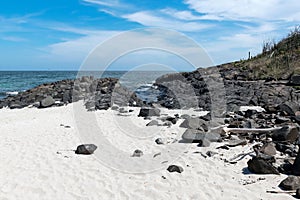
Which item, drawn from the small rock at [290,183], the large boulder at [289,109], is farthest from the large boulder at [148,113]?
the small rock at [290,183]

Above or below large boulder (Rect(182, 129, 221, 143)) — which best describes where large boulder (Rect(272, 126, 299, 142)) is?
above

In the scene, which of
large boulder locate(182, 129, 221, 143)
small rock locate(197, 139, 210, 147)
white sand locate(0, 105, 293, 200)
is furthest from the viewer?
large boulder locate(182, 129, 221, 143)

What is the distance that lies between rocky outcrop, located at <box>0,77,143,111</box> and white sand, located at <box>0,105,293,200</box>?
22.1 feet

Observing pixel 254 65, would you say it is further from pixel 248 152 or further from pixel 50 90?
pixel 248 152

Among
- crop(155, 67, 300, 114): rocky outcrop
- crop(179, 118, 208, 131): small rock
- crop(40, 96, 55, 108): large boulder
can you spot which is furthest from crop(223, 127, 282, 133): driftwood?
crop(40, 96, 55, 108): large boulder

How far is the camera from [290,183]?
18.6 feet

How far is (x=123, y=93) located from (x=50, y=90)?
6.90 metres

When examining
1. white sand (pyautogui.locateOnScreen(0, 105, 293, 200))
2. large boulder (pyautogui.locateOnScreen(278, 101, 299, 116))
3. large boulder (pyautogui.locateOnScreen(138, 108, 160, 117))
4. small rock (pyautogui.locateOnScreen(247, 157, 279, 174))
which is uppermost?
large boulder (pyautogui.locateOnScreen(278, 101, 299, 116))

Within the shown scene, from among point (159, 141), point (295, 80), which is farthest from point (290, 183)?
point (295, 80)

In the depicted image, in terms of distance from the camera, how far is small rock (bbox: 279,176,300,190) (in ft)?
18.4

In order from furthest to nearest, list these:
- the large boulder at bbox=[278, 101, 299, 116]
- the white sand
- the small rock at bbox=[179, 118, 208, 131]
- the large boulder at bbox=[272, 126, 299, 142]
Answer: the large boulder at bbox=[278, 101, 299, 116] < the small rock at bbox=[179, 118, 208, 131] < the large boulder at bbox=[272, 126, 299, 142] < the white sand

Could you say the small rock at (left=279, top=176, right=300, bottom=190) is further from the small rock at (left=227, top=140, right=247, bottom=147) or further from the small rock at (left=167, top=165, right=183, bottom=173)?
the small rock at (left=227, top=140, right=247, bottom=147)

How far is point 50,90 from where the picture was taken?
958 inches

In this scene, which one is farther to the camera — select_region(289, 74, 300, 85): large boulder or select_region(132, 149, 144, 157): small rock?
select_region(289, 74, 300, 85): large boulder
